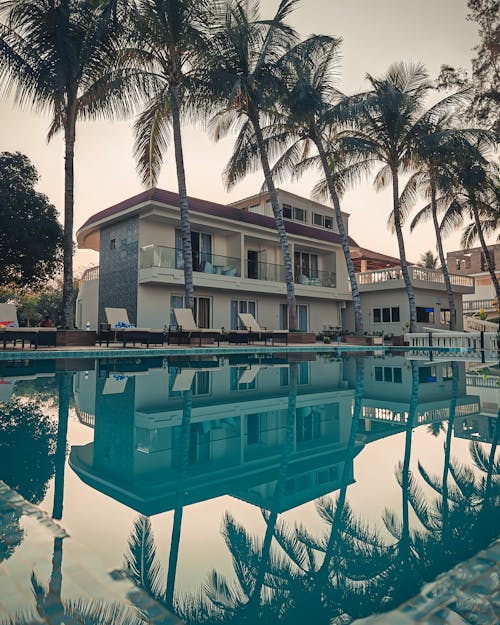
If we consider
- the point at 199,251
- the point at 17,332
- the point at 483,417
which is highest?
the point at 199,251

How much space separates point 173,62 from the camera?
17.1 m

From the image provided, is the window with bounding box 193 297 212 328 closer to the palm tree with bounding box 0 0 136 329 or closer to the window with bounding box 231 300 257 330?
the window with bounding box 231 300 257 330

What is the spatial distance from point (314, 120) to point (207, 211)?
6.52m

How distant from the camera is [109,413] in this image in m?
5.74

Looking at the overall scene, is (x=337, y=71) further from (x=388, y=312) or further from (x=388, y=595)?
(x=388, y=595)

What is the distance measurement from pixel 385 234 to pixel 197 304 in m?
12.8

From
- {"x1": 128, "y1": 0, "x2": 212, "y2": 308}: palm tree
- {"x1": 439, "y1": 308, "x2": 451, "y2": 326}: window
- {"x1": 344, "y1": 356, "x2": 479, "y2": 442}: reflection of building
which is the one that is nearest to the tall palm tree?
{"x1": 439, "y1": 308, "x2": 451, "y2": 326}: window

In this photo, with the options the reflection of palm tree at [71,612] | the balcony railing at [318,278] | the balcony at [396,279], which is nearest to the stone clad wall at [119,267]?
the balcony railing at [318,278]

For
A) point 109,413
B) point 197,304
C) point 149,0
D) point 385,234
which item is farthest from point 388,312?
point 109,413

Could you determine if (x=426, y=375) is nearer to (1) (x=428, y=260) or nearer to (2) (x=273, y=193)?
(2) (x=273, y=193)

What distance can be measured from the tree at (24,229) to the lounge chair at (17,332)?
757 cm

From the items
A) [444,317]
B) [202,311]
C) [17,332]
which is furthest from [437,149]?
[17,332]

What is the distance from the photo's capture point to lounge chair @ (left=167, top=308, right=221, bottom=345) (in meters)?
17.8

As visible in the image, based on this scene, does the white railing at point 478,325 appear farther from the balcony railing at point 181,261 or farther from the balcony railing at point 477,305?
the balcony railing at point 181,261
